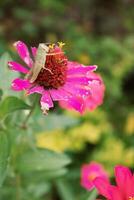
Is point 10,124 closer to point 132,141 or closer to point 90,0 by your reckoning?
point 132,141

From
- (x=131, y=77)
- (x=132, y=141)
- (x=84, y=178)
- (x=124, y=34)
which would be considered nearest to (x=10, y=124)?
(x=84, y=178)

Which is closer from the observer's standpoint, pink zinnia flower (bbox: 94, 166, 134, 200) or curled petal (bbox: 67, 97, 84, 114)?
pink zinnia flower (bbox: 94, 166, 134, 200)

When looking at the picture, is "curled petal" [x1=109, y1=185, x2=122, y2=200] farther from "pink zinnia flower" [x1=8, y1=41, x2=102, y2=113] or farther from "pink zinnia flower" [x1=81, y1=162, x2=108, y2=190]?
"pink zinnia flower" [x1=81, y1=162, x2=108, y2=190]

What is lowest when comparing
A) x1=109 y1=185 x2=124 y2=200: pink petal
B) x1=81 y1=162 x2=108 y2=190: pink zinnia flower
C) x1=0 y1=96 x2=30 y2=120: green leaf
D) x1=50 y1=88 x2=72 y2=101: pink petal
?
x1=81 y1=162 x2=108 y2=190: pink zinnia flower

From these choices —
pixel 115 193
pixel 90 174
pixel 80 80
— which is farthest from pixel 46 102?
pixel 90 174

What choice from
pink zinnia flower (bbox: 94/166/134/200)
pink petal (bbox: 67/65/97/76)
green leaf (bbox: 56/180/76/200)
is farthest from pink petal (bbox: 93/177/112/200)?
green leaf (bbox: 56/180/76/200)

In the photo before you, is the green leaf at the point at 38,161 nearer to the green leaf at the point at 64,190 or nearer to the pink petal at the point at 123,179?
the pink petal at the point at 123,179

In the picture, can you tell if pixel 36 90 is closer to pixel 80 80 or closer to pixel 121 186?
pixel 80 80
